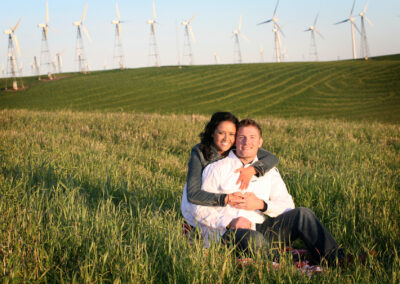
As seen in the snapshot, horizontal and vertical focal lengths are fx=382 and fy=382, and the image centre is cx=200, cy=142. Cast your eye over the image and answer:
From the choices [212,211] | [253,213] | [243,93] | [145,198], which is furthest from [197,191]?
[243,93]

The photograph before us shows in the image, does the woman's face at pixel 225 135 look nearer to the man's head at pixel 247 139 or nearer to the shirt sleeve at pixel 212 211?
the man's head at pixel 247 139

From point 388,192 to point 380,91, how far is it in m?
37.6

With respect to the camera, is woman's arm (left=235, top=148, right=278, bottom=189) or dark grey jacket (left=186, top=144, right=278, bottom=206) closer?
dark grey jacket (left=186, top=144, right=278, bottom=206)

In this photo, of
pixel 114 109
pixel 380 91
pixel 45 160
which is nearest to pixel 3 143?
pixel 45 160

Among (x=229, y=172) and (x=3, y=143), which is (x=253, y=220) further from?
(x=3, y=143)

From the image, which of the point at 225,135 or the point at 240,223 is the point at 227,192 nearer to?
the point at 240,223

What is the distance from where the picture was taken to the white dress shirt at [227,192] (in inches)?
144

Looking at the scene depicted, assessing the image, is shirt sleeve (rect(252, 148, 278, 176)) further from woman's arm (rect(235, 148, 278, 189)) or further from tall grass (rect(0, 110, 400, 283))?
tall grass (rect(0, 110, 400, 283))

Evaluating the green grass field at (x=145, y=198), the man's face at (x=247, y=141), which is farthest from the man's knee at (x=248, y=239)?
the man's face at (x=247, y=141)

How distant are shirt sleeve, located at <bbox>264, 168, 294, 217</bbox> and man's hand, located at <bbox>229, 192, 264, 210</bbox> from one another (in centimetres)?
14

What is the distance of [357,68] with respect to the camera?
5097 cm

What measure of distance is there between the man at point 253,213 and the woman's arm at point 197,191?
0.08 m

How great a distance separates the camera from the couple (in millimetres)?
3457

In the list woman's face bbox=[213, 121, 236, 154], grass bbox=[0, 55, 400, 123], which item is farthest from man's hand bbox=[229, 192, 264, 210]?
grass bbox=[0, 55, 400, 123]
